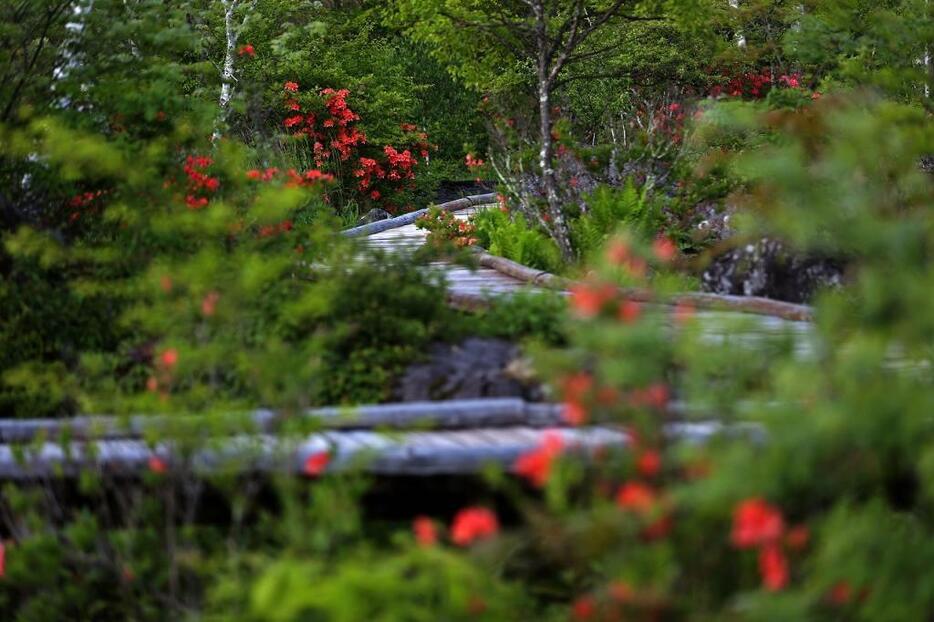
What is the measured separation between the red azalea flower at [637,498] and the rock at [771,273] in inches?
199

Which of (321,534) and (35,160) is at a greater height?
(35,160)

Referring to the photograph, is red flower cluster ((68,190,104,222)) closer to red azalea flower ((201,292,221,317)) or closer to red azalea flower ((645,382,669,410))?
red azalea flower ((201,292,221,317))

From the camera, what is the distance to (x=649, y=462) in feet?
10.3

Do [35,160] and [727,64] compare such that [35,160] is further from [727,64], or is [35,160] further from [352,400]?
[727,64]

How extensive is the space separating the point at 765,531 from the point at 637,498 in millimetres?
349

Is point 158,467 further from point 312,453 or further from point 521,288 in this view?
point 521,288

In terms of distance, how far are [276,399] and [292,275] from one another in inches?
110

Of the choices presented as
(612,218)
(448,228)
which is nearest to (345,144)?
(448,228)

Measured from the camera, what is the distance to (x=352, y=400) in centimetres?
564

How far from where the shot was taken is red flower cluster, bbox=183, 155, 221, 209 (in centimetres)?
729

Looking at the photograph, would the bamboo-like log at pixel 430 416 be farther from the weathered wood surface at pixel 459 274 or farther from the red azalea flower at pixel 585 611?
the red azalea flower at pixel 585 611

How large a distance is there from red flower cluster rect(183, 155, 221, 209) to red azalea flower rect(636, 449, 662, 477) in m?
4.67

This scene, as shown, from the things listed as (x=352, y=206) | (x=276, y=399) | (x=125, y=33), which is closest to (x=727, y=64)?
(x=352, y=206)

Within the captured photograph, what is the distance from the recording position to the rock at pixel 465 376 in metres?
5.61
